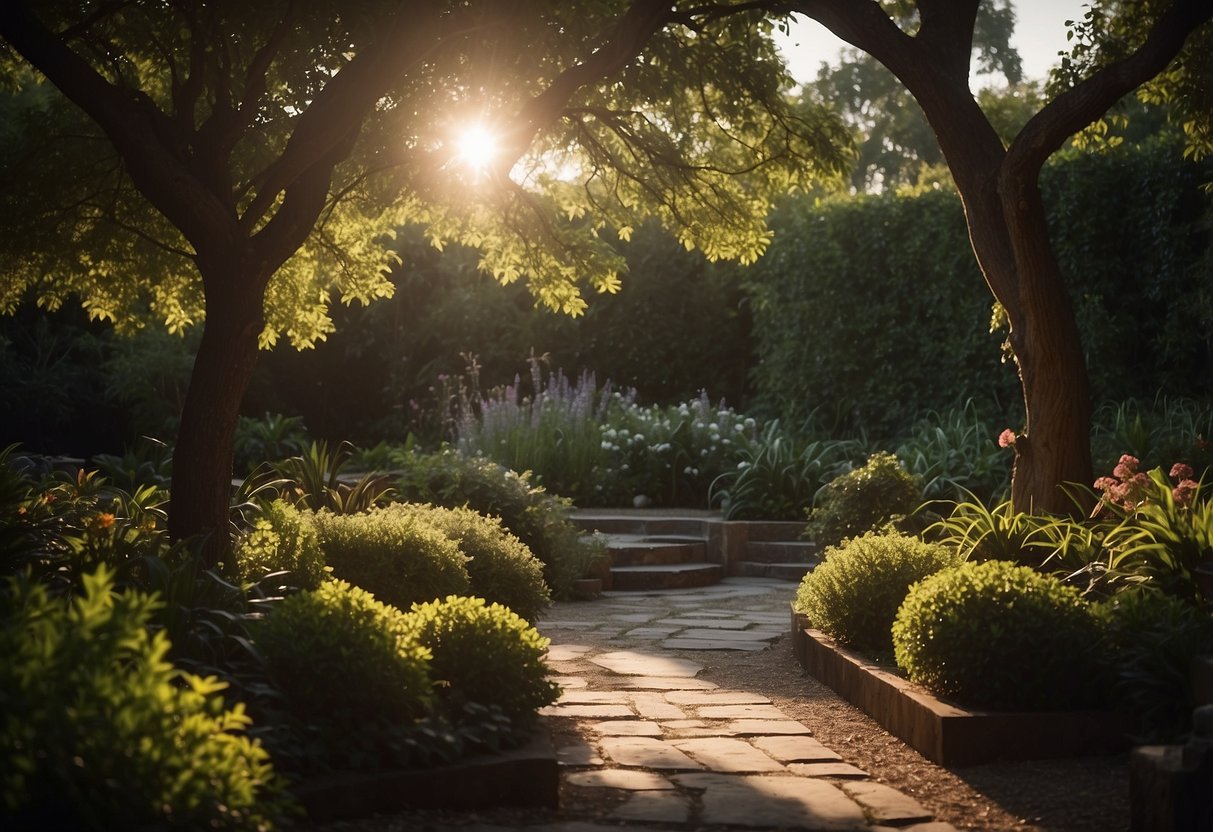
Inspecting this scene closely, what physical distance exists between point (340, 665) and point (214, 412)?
2247mm

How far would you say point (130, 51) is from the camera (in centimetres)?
669

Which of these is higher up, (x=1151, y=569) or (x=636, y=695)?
(x=1151, y=569)

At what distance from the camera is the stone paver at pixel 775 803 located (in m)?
3.72

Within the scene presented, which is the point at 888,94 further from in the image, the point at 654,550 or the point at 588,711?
the point at 588,711

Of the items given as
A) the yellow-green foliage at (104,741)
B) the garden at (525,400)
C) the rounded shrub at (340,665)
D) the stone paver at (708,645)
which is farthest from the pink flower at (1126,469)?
the yellow-green foliage at (104,741)

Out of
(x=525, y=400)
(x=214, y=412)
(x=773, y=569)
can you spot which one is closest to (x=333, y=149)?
(x=214, y=412)

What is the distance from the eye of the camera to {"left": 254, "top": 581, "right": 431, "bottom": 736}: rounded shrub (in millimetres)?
3705

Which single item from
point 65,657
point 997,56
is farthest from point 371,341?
point 997,56

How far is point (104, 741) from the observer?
244 cm

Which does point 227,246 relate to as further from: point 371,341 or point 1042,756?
point 371,341

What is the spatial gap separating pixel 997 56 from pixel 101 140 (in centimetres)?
2999

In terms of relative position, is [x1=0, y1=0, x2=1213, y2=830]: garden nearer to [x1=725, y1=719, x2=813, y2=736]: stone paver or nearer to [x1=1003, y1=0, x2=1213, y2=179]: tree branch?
[x1=1003, y1=0, x2=1213, y2=179]: tree branch

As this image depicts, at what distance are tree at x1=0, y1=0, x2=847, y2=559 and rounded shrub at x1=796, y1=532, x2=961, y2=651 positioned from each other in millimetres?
2844

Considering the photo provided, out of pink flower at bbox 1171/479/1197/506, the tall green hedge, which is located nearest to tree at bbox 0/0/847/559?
pink flower at bbox 1171/479/1197/506
